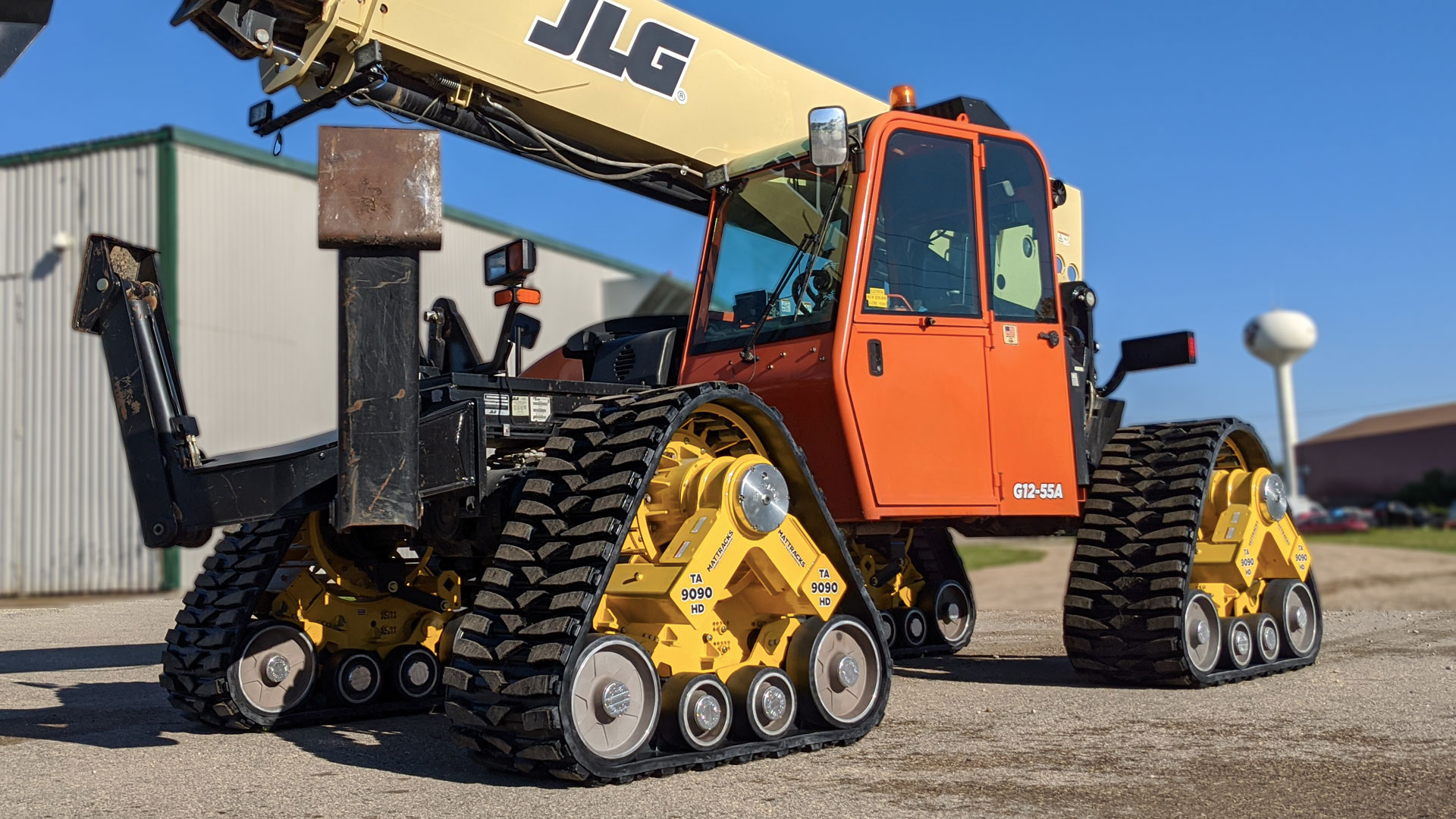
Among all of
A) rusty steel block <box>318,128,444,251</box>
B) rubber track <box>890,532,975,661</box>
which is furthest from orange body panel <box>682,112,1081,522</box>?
rubber track <box>890,532,975,661</box>

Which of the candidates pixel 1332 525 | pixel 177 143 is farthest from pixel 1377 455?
pixel 177 143

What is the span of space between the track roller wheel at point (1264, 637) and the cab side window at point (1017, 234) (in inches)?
98.8

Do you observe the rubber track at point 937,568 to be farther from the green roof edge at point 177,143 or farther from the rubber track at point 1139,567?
the green roof edge at point 177,143

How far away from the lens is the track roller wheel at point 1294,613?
8.33 metres

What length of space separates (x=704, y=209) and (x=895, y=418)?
2033mm

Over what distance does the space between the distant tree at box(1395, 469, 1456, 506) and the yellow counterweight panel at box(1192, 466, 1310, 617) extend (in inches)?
3033

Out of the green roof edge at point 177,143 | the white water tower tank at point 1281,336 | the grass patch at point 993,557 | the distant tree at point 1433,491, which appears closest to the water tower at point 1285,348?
the white water tower tank at point 1281,336

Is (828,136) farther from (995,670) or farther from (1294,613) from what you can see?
(1294,613)

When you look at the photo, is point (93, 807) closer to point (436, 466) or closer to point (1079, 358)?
point (436, 466)

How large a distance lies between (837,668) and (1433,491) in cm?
8271

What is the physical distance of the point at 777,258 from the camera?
6855 millimetres

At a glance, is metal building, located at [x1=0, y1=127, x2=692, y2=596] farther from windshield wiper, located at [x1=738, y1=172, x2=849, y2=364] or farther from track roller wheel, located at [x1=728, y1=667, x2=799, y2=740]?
track roller wheel, located at [x1=728, y1=667, x2=799, y2=740]

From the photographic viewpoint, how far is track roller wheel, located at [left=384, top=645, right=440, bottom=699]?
696 centimetres

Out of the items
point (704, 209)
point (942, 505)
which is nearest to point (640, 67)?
point (704, 209)
